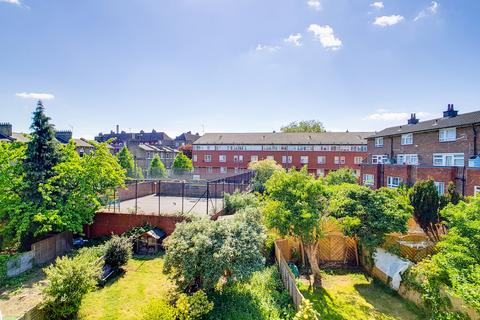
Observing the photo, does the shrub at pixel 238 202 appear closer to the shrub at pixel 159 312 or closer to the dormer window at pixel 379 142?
the shrub at pixel 159 312

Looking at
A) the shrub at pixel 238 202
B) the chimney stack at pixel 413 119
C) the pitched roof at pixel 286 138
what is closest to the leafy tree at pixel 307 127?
the pitched roof at pixel 286 138

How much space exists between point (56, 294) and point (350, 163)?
47346mm

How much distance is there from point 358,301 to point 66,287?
1142 centimetres

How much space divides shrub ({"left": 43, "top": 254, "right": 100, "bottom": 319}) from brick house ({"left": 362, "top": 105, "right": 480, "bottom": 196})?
23.2 metres

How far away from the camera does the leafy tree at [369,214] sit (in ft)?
39.2

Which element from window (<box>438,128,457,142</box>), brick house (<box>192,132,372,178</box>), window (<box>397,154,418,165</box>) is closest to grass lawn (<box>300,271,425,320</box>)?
window (<box>438,128,457,142</box>)

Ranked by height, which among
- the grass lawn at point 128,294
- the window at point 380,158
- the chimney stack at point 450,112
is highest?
the chimney stack at point 450,112

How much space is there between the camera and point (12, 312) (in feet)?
30.9

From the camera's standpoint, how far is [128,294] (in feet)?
35.3

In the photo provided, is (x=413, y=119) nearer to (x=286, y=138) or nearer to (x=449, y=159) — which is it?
(x=449, y=159)

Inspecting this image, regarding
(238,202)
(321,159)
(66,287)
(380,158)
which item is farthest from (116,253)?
(321,159)

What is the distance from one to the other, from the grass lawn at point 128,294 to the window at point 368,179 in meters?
25.0

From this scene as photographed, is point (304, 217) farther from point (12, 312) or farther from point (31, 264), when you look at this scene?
point (31, 264)

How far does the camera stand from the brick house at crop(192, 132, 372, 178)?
155 feet
